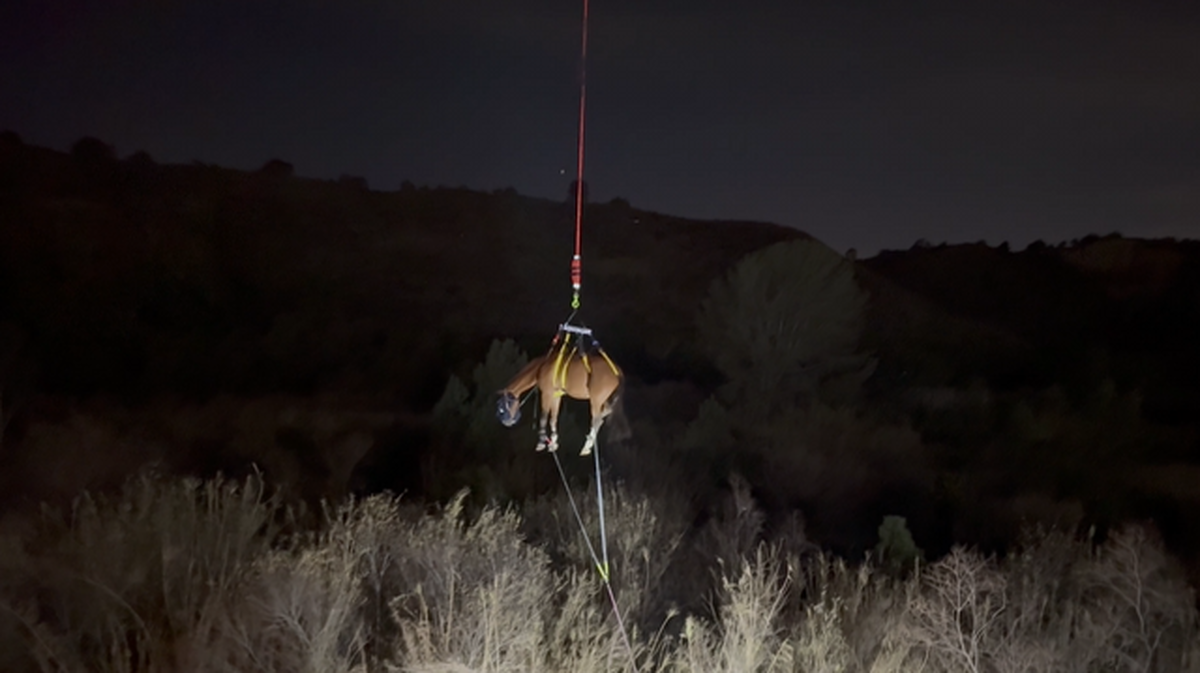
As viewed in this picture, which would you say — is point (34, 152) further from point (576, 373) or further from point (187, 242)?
point (576, 373)

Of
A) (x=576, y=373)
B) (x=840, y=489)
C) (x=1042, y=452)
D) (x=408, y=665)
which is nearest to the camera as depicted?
(x=576, y=373)

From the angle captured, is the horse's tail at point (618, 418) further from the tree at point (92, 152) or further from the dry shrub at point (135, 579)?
the tree at point (92, 152)

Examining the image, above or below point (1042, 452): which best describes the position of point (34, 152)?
above

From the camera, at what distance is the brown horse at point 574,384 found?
4887mm

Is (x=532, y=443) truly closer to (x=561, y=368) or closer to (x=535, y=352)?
(x=561, y=368)

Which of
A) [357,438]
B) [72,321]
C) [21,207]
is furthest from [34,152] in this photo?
[357,438]

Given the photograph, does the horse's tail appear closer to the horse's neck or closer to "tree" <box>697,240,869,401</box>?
the horse's neck

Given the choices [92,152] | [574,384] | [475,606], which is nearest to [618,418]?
[574,384]

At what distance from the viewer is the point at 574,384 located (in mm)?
4891

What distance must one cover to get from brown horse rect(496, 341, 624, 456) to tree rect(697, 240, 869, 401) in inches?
617

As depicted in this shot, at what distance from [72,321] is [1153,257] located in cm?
3997

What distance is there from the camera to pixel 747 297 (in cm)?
2086

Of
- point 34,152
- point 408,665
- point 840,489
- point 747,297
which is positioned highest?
point 34,152

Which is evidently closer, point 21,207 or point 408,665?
point 408,665
